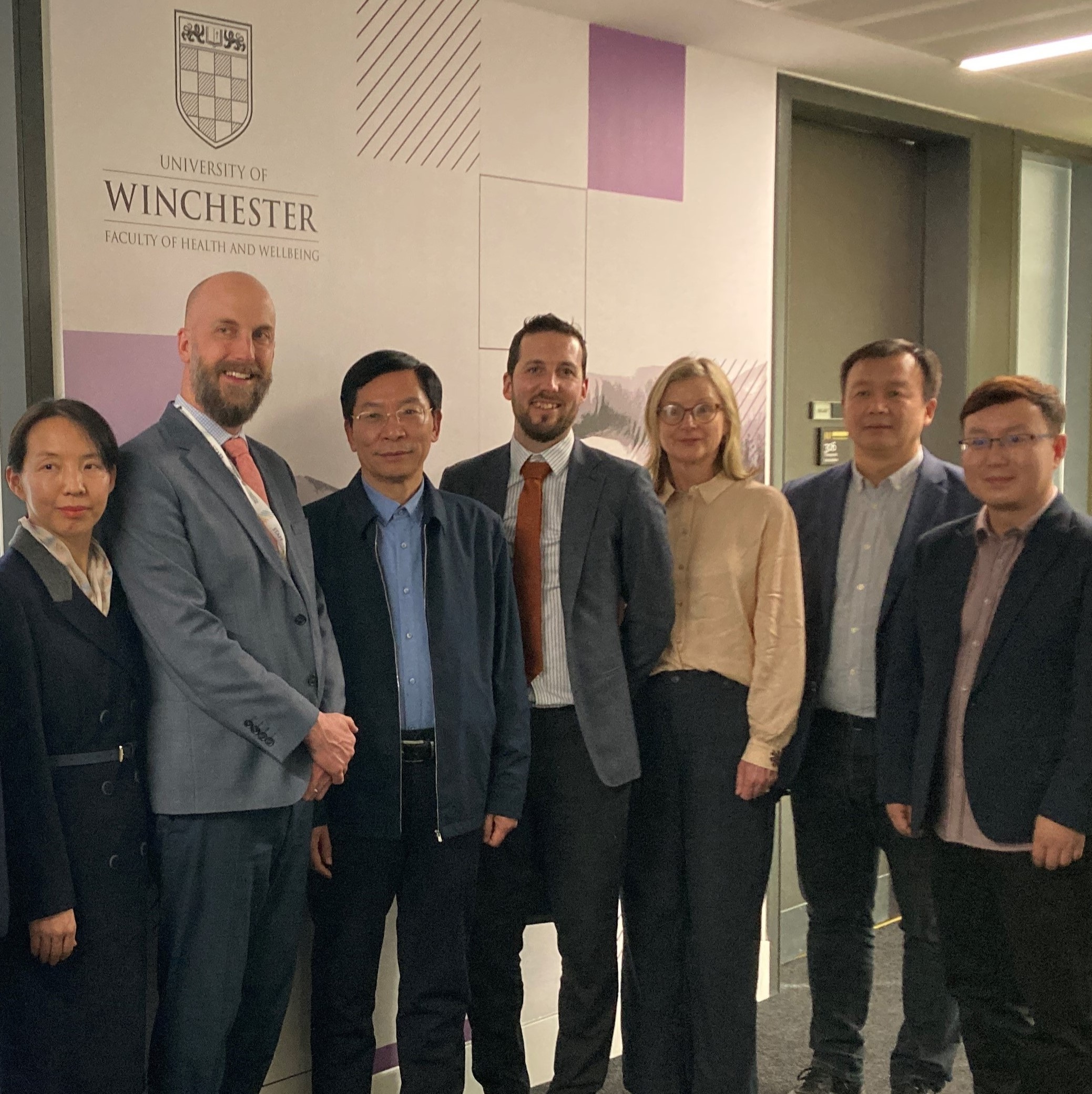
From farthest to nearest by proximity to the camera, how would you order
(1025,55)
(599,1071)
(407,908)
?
(1025,55) → (599,1071) → (407,908)

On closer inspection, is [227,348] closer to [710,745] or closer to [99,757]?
[99,757]

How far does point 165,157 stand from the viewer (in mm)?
2564

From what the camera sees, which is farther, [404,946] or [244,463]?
[404,946]

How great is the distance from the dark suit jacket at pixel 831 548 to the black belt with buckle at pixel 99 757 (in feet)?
4.70

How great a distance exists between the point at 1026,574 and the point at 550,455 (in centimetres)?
104

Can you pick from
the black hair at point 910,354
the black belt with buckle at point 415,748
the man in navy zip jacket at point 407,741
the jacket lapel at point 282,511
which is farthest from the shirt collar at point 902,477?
the jacket lapel at point 282,511

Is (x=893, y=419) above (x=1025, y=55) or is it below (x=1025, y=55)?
below

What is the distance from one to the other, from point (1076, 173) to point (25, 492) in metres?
4.62

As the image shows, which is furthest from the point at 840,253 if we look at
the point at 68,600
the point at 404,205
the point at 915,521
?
the point at 68,600

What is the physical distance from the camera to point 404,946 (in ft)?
8.57

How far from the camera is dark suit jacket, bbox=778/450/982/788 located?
9.39 ft

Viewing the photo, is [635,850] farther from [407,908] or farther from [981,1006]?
[981,1006]

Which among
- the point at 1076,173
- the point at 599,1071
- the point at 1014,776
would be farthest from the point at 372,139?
the point at 1076,173

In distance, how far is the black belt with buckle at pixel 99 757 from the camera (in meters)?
2.04
